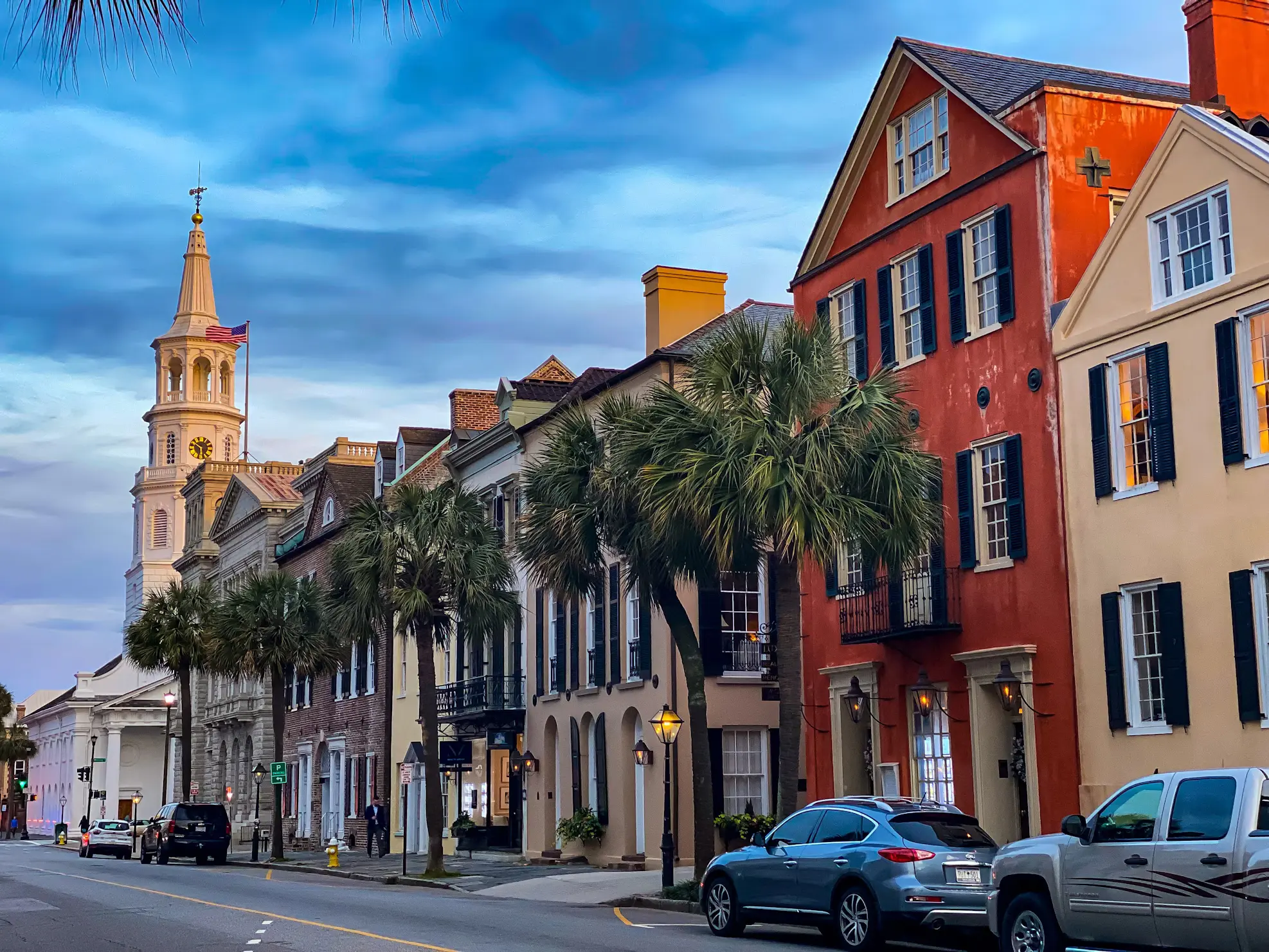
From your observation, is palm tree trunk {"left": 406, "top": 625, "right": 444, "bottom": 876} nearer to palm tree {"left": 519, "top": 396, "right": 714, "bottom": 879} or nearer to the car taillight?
palm tree {"left": 519, "top": 396, "right": 714, "bottom": 879}

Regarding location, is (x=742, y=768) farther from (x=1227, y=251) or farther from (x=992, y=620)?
(x=1227, y=251)

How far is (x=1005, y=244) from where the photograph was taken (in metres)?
24.8

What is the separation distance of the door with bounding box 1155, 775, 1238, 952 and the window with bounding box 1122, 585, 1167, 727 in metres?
9.39

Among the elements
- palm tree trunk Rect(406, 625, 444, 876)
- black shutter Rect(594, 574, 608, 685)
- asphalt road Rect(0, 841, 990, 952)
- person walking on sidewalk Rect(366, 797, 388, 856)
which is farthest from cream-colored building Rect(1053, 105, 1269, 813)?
person walking on sidewalk Rect(366, 797, 388, 856)

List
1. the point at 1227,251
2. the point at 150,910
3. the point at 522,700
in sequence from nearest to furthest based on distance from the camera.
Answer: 1. the point at 1227,251
2. the point at 150,910
3. the point at 522,700

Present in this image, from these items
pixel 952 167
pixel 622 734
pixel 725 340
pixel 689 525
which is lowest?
pixel 622 734

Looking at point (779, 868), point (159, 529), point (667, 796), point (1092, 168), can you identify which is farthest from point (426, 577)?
point (159, 529)

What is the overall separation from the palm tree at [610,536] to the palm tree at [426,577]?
331 inches

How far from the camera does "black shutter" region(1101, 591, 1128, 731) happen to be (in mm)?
22000

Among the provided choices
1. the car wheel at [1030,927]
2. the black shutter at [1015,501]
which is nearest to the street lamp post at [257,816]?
the black shutter at [1015,501]

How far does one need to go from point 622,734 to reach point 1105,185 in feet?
54.8

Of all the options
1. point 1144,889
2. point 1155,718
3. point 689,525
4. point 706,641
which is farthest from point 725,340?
point 1144,889

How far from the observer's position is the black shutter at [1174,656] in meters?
20.9

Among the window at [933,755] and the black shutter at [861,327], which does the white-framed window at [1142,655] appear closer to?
the window at [933,755]
